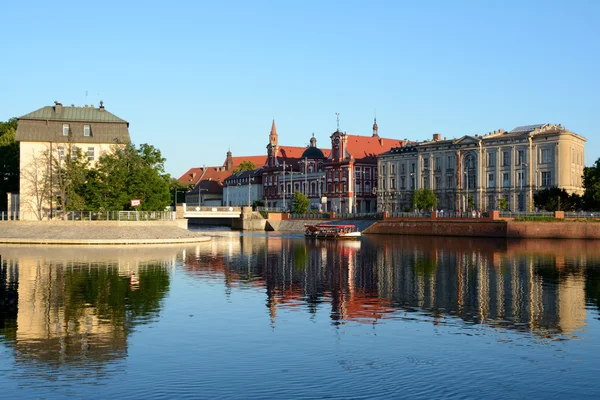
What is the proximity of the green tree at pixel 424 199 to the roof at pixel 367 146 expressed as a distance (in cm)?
2602

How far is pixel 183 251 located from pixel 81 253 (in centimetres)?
1101

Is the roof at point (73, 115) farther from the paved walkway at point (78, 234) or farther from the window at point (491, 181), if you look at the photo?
the window at point (491, 181)

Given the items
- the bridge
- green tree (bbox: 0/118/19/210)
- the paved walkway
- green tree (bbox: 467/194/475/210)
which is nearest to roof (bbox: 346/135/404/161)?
the bridge

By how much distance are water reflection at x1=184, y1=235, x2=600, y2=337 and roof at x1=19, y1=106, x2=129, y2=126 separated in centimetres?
3228

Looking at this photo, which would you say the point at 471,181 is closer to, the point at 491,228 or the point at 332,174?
the point at 491,228

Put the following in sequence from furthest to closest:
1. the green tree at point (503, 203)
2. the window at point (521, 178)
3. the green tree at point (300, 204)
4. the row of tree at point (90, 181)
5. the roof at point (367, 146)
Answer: the roof at point (367, 146) → the green tree at point (300, 204) → the window at point (521, 178) → the green tree at point (503, 203) → the row of tree at point (90, 181)

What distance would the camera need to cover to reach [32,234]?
265 ft

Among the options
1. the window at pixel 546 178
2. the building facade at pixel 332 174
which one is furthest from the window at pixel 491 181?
the building facade at pixel 332 174

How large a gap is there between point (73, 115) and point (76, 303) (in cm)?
6598

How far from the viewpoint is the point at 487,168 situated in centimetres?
12531

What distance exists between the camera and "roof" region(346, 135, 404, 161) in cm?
15600

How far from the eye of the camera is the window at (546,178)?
115250mm

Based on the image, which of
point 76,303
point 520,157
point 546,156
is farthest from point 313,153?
point 76,303

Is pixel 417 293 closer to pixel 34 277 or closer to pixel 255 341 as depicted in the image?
pixel 255 341
